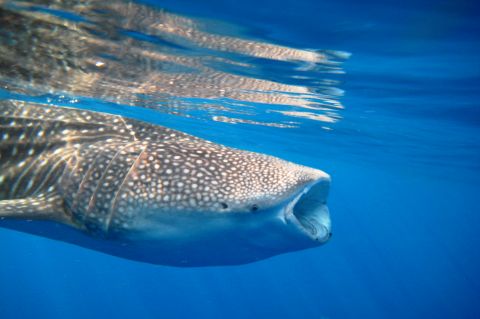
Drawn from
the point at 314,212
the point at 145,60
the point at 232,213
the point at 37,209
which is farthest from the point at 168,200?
the point at 145,60

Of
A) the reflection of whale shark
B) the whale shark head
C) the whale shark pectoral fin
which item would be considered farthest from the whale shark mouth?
the reflection of whale shark

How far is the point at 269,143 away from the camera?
26.0 metres

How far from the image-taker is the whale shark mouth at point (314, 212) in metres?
3.69

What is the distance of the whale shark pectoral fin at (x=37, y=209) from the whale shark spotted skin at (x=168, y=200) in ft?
0.03

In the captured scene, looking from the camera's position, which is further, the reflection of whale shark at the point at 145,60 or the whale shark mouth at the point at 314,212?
the reflection of whale shark at the point at 145,60

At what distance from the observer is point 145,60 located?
9.34 m

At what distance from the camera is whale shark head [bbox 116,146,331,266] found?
3.67 metres

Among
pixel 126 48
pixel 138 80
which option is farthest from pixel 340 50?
pixel 138 80

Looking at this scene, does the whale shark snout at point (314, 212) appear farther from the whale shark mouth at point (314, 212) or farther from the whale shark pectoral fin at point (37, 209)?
the whale shark pectoral fin at point (37, 209)

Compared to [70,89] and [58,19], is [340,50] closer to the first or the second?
[58,19]

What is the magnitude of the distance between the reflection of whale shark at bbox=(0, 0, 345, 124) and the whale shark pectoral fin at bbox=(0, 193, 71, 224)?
336 cm

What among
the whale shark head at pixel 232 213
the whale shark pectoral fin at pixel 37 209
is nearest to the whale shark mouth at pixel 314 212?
the whale shark head at pixel 232 213

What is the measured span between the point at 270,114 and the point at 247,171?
11.9 meters

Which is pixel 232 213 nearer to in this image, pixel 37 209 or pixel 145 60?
pixel 37 209
